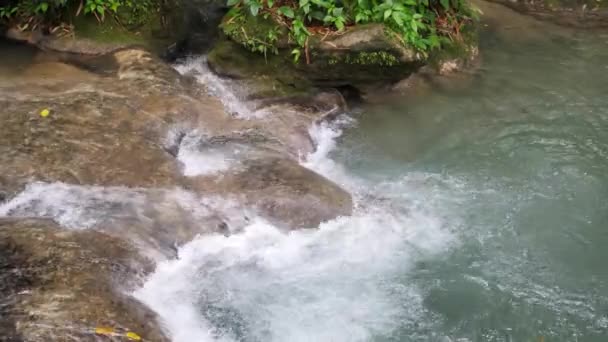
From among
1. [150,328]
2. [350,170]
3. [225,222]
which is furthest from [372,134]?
[150,328]

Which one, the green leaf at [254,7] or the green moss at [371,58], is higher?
the green leaf at [254,7]

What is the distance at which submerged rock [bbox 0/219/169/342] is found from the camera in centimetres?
382

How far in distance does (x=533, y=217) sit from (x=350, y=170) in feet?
6.14

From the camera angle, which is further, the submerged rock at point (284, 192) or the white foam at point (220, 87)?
the white foam at point (220, 87)

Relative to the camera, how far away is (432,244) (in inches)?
214

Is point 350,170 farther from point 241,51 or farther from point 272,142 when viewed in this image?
point 241,51

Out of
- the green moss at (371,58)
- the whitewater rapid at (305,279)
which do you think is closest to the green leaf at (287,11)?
the green moss at (371,58)

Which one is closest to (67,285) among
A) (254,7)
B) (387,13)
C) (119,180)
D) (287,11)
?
(119,180)

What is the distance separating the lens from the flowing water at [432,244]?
15.1ft

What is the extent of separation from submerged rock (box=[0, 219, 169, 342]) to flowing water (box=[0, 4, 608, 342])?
270mm

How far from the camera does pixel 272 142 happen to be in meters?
6.43

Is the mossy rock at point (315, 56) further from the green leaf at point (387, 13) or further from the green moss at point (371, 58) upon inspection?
the green leaf at point (387, 13)

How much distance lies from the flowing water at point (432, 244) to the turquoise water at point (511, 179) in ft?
0.05

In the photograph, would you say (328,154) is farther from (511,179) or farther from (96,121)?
(96,121)
